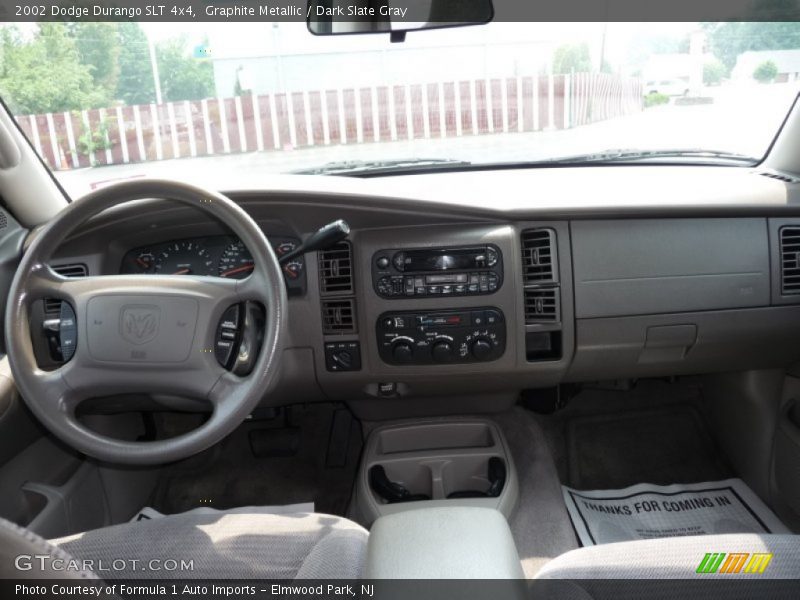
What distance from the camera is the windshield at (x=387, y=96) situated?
2.27 metres

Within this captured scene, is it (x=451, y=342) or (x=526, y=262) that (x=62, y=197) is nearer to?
(x=451, y=342)

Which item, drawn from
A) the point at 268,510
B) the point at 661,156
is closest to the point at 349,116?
the point at 661,156

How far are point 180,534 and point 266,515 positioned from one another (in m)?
0.18

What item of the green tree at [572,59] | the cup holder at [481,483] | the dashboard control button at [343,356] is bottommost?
the cup holder at [481,483]

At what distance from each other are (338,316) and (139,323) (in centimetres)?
70

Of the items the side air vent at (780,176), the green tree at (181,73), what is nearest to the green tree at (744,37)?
the side air vent at (780,176)

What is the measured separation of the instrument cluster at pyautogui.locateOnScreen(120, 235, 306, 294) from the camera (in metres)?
2.14

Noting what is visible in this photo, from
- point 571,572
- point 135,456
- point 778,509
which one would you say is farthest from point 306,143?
point 778,509

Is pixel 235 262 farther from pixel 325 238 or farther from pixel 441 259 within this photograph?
pixel 441 259

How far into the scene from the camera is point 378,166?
252cm

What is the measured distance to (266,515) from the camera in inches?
58.4

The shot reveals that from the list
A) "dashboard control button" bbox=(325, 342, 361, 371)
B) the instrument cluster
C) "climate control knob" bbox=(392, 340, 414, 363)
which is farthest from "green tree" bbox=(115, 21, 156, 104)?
"climate control knob" bbox=(392, 340, 414, 363)

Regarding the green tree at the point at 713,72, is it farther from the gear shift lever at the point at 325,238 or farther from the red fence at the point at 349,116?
the gear shift lever at the point at 325,238

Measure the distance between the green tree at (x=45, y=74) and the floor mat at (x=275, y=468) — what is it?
135 cm
